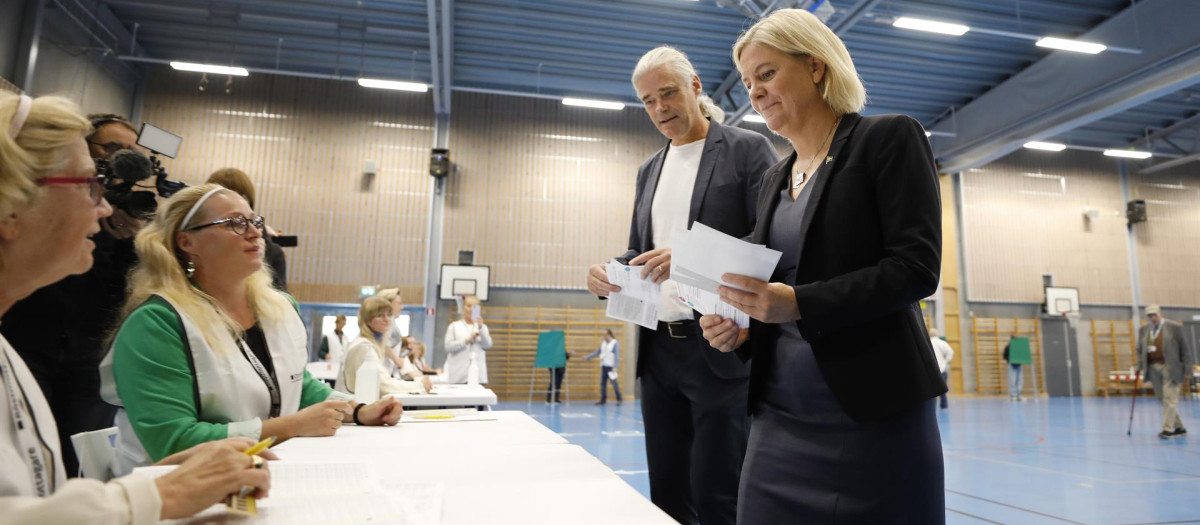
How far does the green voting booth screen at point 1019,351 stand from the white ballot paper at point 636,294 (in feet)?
49.3

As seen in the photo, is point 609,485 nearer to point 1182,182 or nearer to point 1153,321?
point 1153,321

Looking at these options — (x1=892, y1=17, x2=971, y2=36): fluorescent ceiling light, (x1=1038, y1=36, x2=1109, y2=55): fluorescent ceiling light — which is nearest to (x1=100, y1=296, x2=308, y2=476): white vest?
(x1=892, y1=17, x2=971, y2=36): fluorescent ceiling light

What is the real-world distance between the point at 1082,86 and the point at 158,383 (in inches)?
522

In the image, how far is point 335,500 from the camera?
89cm

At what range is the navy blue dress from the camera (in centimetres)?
111

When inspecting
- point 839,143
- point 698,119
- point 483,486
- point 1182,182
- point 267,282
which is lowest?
point 483,486

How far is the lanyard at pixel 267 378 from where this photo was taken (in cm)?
166

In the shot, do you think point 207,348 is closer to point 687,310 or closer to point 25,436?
point 25,436

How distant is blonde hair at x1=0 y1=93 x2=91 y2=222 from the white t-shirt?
1.39 metres

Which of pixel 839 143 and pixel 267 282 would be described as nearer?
pixel 839 143

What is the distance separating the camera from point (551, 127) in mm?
13930

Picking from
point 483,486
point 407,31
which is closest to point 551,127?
point 407,31

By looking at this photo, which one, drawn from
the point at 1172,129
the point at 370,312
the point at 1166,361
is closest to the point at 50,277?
the point at 370,312

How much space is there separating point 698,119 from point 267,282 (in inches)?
58.4
